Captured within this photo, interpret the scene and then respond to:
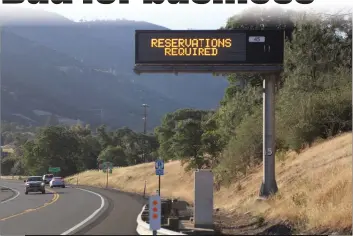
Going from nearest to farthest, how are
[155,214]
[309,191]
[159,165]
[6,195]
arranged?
[155,214]
[309,191]
[159,165]
[6,195]

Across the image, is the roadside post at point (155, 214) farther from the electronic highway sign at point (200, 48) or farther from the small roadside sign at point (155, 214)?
the electronic highway sign at point (200, 48)

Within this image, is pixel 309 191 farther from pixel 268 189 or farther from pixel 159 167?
pixel 159 167

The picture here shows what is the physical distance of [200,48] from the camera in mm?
23984

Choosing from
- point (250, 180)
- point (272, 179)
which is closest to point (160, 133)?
point (250, 180)

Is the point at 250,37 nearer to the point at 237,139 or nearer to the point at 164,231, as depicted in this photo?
the point at 164,231

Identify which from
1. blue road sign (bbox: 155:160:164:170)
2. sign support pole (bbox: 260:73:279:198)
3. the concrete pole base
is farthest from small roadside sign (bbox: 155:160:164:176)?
the concrete pole base

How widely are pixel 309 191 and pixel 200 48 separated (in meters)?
7.08

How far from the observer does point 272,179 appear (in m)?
27.5

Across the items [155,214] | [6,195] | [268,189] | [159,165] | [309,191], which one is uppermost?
[155,214]

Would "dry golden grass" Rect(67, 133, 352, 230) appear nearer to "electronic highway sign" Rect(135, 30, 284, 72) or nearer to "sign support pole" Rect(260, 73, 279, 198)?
"sign support pole" Rect(260, 73, 279, 198)

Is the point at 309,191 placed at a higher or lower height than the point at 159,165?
higher

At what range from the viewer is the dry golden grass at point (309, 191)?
19453mm

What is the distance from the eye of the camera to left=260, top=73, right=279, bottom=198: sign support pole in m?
27.5

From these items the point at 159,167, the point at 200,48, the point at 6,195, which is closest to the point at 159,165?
the point at 159,167
